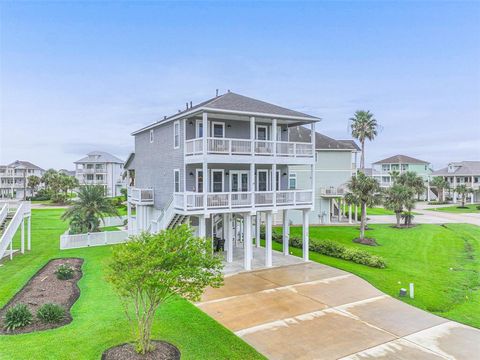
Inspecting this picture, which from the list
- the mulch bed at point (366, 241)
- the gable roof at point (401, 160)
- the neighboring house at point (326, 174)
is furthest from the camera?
the gable roof at point (401, 160)

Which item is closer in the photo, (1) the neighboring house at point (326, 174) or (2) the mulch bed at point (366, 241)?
(2) the mulch bed at point (366, 241)

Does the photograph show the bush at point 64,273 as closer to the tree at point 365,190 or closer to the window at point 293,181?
the window at point 293,181

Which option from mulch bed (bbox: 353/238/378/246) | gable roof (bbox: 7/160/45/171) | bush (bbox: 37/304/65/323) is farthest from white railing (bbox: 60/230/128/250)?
gable roof (bbox: 7/160/45/171)

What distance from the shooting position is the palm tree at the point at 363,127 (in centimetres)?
4609

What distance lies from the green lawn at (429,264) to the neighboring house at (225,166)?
5.26 metres

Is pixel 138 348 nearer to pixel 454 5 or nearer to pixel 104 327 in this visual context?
pixel 104 327

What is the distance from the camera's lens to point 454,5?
14.0m

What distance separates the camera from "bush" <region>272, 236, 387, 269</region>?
19.8 meters

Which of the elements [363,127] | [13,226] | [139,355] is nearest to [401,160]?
[363,127]

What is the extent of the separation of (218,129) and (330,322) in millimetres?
12353

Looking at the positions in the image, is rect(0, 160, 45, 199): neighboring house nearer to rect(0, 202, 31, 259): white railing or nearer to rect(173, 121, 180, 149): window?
rect(0, 202, 31, 259): white railing

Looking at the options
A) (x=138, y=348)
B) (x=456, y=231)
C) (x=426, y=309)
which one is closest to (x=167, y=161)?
(x=138, y=348)

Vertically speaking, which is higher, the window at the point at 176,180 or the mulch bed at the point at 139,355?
the window at the point at 176,180

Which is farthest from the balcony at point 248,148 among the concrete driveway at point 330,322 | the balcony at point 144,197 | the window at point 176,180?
the balcony at point 144,197
